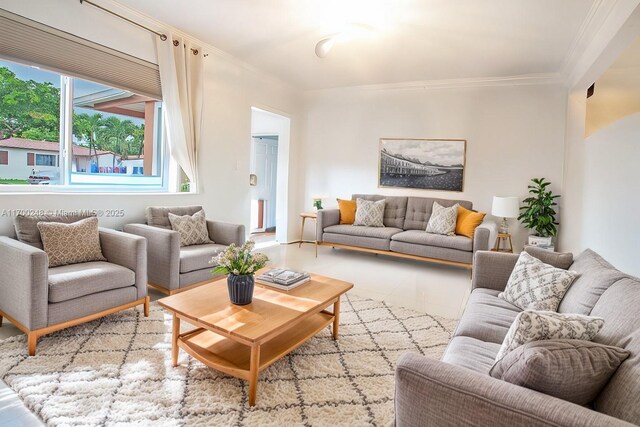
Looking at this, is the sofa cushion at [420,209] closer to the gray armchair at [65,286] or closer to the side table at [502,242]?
the side table at [502,242]

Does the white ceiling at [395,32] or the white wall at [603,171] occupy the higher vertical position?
the white ceiling at [395,32]

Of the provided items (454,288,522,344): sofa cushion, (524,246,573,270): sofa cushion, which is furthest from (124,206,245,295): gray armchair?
(524,246,573,270): sofa cushion

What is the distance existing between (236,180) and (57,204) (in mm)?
2174

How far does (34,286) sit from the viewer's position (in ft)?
7.14

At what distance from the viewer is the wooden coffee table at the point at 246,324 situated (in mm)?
1842

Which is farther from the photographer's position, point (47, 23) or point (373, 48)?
point (373, 48)

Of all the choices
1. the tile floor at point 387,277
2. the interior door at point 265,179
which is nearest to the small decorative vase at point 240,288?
the tile floor at point 387,277

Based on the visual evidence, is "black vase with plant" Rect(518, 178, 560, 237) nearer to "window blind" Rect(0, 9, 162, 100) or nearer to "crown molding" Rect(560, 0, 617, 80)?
"crown molding" Rect(560, 0, 617, 80)

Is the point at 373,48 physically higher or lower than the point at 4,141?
higher

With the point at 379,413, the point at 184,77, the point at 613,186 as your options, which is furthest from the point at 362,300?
the point at 184,77

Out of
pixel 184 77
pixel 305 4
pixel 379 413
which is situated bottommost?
pixel 379 413

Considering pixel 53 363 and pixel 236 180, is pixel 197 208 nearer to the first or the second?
pixel 236 180

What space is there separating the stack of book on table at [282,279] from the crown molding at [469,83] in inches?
156

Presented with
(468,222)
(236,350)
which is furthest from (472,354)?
(468,222)
